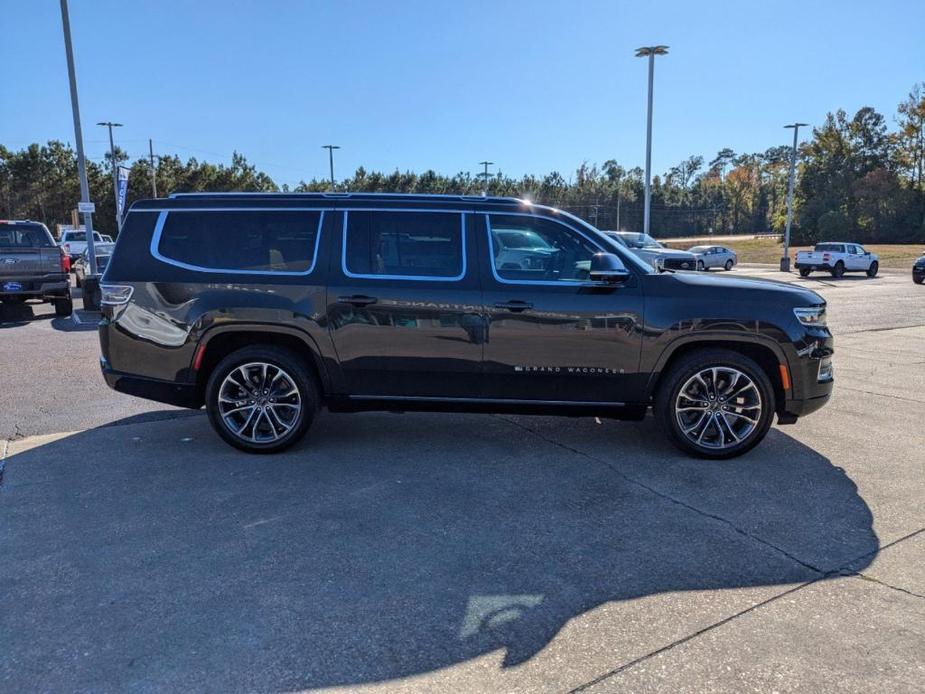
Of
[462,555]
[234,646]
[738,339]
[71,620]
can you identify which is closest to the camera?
[234,646]

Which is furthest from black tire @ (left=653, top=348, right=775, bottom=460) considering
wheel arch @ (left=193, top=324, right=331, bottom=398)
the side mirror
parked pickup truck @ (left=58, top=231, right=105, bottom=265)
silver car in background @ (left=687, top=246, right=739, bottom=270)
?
silver car in background @ (left=687, top=246, right=739, bottom=270)

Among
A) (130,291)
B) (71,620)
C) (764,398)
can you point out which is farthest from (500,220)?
(71,620)

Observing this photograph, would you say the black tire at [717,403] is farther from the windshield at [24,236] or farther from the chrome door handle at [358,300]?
the windshield at [24,236]

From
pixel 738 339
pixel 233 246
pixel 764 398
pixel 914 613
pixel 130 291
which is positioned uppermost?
pixel 233 246

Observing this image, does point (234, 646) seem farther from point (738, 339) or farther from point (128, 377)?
point (738, 339)

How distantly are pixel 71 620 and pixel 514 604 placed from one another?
1983 mm

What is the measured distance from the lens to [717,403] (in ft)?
16.6

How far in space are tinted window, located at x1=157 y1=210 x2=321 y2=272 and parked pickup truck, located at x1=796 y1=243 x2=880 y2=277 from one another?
107 ft

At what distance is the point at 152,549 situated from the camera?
3.67 metres

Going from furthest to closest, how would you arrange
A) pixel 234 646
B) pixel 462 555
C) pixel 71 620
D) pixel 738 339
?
1. pixel 738 339
2. pixel 462 555
3. pixel 71 620
4. pixel 234 646

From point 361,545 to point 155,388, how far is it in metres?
2.50

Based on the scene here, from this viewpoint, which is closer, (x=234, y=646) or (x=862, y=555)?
(x=234, y=646)

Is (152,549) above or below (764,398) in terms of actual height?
below

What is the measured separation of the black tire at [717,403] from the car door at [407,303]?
1.43 m
